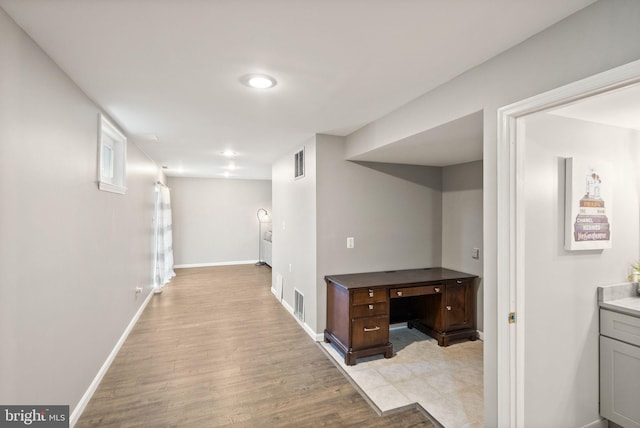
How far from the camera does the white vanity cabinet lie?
185 centimetres

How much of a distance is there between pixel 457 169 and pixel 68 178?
3.90 m

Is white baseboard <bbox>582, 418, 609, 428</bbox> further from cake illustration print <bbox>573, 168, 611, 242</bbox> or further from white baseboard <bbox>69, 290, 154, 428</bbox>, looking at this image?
white baseboard <bbox>69, 290, 154, 428</bbox>

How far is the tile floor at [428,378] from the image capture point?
222cm

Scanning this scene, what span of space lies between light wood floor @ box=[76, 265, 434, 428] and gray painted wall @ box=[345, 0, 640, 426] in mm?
1097

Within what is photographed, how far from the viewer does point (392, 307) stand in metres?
3.82

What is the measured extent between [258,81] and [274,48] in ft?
1.44

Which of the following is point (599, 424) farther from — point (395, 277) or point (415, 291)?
point (395, 277)

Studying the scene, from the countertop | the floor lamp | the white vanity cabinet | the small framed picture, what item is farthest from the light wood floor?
the floor lamp

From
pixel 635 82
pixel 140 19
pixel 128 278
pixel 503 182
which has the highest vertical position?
pixel 140 19

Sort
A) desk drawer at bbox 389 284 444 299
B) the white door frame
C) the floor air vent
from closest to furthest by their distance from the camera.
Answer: the white door frame, desk drawer at bbox 389 284 444 299, the floor air vent

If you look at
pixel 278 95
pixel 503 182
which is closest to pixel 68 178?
pixel 278 95

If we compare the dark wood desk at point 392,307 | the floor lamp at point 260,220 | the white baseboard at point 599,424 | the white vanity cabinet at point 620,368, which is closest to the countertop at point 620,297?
the white vanity cabinet at point 620,368

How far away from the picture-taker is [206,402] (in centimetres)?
232

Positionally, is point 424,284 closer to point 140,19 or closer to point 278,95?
point 278,95
